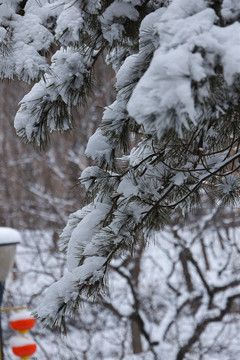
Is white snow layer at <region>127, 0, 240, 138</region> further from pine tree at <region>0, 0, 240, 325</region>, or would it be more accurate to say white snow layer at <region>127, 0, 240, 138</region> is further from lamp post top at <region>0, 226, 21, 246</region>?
lamp post top at <region>0, 226, 21, 246</region>

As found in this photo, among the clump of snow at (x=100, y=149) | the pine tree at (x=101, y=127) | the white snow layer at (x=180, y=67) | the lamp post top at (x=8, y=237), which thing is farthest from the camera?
the lamp post top at (x=8, y=237)

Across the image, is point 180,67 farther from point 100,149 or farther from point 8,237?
point 8,237

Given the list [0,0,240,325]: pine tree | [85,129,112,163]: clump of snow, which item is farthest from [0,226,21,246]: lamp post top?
[85,129,112,163]: clump of snow

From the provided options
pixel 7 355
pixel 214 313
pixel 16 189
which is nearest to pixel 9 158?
pixel 16 189

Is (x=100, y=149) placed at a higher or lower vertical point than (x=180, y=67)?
lower

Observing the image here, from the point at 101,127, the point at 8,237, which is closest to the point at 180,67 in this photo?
the point at 101,127

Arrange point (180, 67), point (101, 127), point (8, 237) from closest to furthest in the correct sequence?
point (180, 67), point (101, 127), point (8, 237)

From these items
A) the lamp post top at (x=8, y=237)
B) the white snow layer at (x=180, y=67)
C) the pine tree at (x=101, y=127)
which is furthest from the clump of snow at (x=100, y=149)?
the lamp post top at (x=8, y=237)

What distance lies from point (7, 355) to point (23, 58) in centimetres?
814

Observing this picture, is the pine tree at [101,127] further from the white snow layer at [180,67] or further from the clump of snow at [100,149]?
the white snow layer at [180,67]

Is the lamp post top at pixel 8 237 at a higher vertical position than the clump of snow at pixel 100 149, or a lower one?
lower

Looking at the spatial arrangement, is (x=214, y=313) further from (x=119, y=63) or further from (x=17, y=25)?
(x=17, y=25)

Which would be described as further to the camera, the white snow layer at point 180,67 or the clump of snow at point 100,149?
the clump of snow at point 100,149

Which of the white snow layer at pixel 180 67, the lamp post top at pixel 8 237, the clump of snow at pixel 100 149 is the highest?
the white snow layer at pixel 180 67
